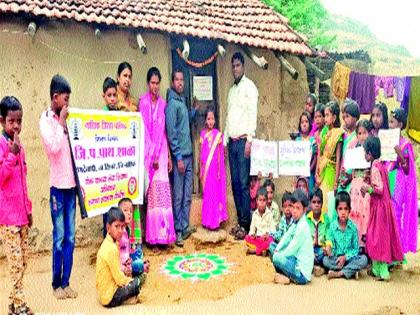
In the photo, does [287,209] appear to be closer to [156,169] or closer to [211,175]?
[211,175]

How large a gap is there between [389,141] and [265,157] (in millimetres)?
1846

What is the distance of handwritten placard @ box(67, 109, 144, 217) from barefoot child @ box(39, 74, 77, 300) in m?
0.15

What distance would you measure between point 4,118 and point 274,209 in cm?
387

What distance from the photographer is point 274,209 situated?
695 cm

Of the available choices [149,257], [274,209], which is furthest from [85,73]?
[274,209]

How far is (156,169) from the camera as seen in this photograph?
6.72 meters

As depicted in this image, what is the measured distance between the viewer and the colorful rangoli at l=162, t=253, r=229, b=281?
584 cm

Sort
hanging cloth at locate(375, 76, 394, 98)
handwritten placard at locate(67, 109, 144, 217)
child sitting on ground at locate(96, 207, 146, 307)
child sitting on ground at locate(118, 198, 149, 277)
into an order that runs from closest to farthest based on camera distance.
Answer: child sitting on ground at locate(96, 207, 146, 307) < handwritten placard at locate(67, 109, 144, 217) < child sitting on ground at locate(118, 198, 149, 277) < hanging cloth at locate(375, 76, 394, 98)

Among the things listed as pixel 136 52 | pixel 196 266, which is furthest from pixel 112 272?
pixel 136 52

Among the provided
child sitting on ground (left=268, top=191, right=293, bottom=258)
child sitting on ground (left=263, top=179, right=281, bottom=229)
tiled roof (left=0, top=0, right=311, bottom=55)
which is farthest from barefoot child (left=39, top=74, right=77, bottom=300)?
child sitting on ground (left=263, top=179, right=281, bottom=229)

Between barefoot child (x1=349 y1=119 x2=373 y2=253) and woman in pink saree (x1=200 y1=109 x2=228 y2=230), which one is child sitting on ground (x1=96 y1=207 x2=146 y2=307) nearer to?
woman in pink saree (x1=200 y1=109 x2=228 y2=230)

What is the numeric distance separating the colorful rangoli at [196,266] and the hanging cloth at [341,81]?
384 cm

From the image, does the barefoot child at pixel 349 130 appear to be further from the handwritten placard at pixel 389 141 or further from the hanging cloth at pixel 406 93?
the hanging cloth at pixel 406 93

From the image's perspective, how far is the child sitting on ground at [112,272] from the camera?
15.3ft
